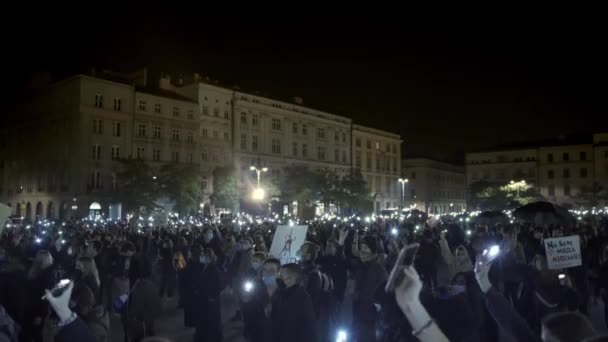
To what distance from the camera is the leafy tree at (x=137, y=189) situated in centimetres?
4294

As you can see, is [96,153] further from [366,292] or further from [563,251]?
[563,251]

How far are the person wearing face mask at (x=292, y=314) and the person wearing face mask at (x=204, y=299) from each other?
3435mm

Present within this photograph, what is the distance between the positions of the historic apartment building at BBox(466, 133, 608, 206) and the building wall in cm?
1669

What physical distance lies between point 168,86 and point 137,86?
5.00 metres

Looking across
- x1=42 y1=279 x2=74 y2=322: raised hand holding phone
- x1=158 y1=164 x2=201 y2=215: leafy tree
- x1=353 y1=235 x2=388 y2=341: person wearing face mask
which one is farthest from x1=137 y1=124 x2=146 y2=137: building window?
x1=42 y1=279 x2=74 y2=322: raised hand holding phone

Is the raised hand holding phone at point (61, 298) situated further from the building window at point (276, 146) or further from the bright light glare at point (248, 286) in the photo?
the building window at point (276, 146)

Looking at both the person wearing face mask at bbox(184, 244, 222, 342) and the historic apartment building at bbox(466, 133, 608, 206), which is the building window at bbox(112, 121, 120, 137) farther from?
the historic apartment building at bbox(466, 133, 608, 206)

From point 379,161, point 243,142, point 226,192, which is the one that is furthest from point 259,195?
point 379,161

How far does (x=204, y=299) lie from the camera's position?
898 centimetres

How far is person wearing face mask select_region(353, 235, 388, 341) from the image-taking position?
281 inches

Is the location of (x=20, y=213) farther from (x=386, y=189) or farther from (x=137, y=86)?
(x=386, y=189)

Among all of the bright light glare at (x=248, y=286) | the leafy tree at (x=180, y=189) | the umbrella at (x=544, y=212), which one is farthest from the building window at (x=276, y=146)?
the bright light glare at (x=248, y=286)

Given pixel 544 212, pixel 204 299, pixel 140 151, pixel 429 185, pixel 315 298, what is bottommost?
pixel 204 299

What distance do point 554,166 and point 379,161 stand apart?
2895cm
